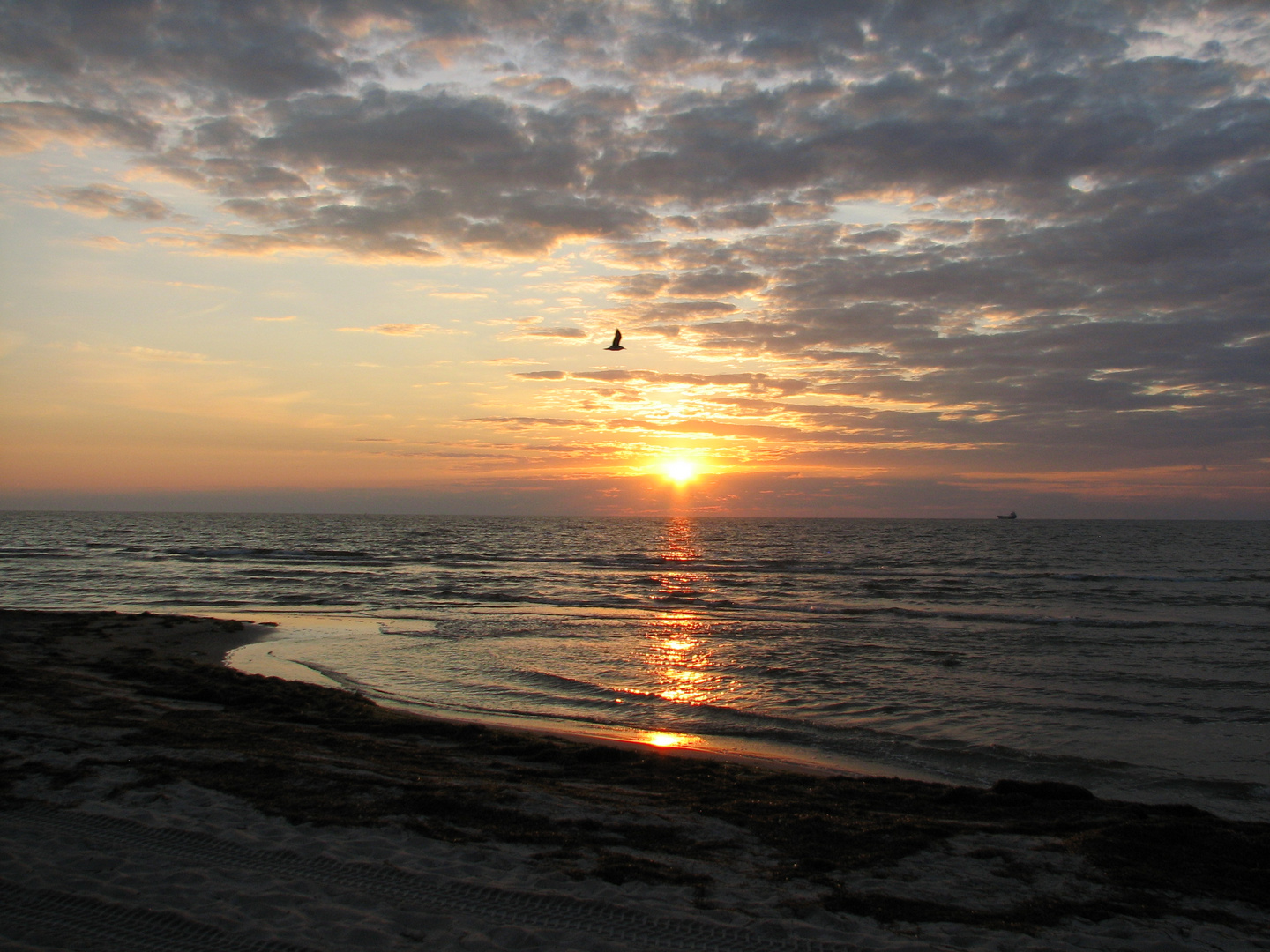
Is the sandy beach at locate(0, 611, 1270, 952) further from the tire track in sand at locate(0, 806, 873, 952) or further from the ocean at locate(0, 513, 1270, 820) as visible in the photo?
the ocean at locate(0, 513, 1270, 820)

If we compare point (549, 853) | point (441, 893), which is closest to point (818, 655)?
point (549, 853)

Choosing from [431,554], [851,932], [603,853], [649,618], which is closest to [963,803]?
[851,932]

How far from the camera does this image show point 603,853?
21.9 ft

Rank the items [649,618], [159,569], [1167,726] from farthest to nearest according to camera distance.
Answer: [159,569] < [649,618] < [1167,726]

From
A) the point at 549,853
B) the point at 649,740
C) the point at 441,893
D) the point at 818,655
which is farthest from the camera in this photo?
the point at 818,655

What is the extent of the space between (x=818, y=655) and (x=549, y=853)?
48.2 ft

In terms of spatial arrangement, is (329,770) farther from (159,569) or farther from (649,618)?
(159,569)

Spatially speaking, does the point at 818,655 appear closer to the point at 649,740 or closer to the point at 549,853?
the point at 649,740

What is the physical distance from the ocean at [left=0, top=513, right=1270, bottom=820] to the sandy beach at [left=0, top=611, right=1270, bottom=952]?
279cm

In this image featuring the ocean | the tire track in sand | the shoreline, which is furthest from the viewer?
the ocean

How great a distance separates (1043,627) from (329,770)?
81.1 feet

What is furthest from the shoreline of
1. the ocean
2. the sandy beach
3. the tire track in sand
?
the tire track in sand

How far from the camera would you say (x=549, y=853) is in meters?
6.63

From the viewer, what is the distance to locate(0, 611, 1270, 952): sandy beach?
539 cm
